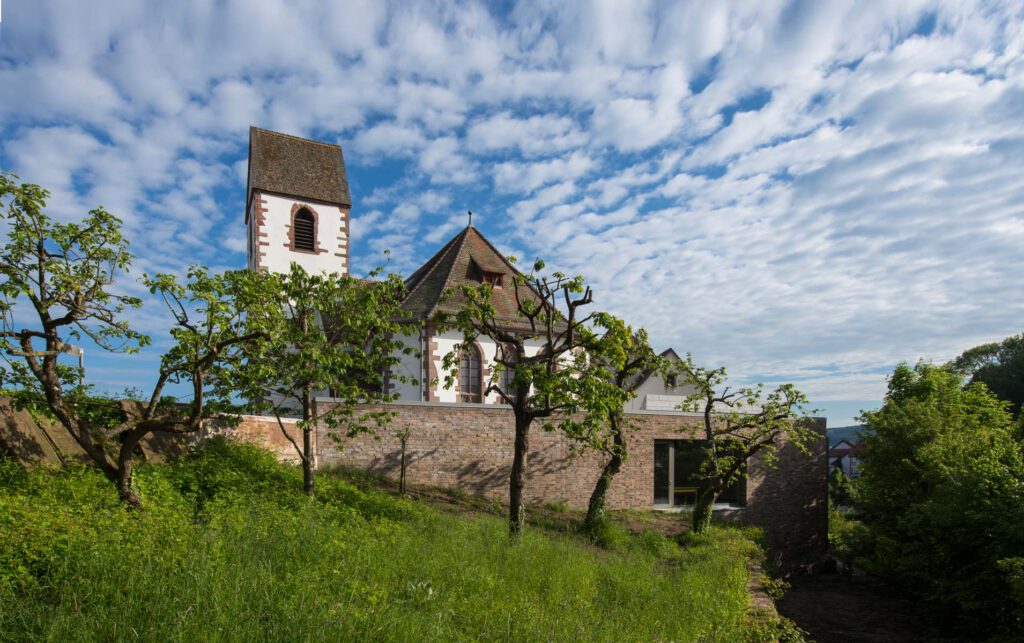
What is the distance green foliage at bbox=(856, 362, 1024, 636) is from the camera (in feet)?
39.3

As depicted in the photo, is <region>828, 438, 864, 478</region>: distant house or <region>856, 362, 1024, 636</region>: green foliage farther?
<region>828, 438, 864, 478</region>: distant house

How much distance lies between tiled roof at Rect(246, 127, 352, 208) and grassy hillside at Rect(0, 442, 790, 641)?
18625mm

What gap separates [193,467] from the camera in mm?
11406

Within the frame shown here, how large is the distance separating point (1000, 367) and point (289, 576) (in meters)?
54.0

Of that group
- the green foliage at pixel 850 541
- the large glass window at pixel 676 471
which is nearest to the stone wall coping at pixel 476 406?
the large glass window at pixel 676 471

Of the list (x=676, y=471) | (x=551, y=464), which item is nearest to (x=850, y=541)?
(x=676, y=471)

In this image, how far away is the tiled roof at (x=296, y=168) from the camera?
2752 centimetres

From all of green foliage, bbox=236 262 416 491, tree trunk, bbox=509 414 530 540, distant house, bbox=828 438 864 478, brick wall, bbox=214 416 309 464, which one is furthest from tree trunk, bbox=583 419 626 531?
distant house, bbox=828 438 864 478

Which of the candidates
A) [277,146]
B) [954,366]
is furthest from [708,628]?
[954,366]

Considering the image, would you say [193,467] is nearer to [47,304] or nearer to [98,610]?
[47,304]

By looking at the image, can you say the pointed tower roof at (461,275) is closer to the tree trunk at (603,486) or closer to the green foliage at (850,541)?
the tree trunk at (603,486)

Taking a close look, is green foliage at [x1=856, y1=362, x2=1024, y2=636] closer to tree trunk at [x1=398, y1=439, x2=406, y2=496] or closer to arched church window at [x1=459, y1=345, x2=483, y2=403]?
tree trunk at [x1=398, y1=439, x2=406, y2=496]

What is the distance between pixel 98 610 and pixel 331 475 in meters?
9.92

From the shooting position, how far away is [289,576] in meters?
5.96
